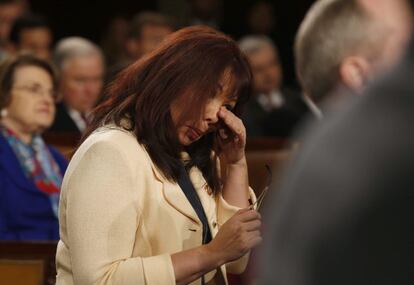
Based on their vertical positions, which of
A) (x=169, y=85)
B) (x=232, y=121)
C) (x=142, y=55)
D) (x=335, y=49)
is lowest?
(x=142, y=55)

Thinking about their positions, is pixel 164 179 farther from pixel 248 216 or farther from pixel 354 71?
pixel 354 71

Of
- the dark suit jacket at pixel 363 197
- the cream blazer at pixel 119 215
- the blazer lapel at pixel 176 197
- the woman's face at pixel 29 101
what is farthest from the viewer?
the woman's face at pixel 29 101

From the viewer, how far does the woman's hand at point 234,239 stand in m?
2.44

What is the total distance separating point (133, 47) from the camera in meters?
6.99

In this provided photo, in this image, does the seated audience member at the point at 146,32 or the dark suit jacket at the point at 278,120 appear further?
the seated audience member at the point at 146,32

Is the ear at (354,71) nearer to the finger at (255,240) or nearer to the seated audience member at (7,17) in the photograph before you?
the finger at (255,240)

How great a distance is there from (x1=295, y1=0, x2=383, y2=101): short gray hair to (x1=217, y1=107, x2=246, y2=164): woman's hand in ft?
1.69

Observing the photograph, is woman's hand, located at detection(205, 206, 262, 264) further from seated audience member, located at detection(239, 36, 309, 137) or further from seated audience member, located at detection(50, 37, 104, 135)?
seated audience member, located at detection(239, 36, 309, 137)

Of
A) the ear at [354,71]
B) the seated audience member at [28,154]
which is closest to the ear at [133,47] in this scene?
the seated audience member at [28,154]

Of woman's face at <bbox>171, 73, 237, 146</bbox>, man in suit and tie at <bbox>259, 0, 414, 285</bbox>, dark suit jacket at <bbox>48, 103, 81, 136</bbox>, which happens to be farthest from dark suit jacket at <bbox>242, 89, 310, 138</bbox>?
man in suit and tie at <bbox>259, 0, 414, 285</bbox>

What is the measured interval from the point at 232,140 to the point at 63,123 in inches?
119

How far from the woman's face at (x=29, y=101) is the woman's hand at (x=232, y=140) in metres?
2.00

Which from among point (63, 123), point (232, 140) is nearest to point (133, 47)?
point (63, 123)

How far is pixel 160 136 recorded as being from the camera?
2523 millimetres
